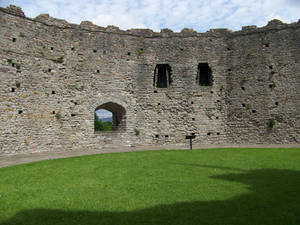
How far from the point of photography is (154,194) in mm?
5242

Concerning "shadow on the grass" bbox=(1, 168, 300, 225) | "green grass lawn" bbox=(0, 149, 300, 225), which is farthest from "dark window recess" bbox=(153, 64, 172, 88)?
"shadow on the grass" bbox=(1, 168, 300, 225)

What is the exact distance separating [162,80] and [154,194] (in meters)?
12.2

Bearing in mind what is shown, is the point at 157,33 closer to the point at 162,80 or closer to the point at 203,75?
the point at 162,80

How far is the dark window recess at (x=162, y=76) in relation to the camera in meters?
16.0

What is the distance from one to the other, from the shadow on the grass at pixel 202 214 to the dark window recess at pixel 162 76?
37.9 feet

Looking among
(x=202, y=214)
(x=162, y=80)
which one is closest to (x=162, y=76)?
(x=162, y=80)

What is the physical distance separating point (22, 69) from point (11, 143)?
135 inches

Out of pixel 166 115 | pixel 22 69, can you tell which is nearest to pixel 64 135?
pixel 22 69

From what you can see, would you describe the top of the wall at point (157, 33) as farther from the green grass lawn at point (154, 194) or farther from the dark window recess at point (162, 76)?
the green grass lawn at point (154, 194)

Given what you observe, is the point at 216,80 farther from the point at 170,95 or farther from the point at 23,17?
the point at 23,17

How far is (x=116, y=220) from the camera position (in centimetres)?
395

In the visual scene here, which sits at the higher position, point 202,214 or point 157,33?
point 157,33

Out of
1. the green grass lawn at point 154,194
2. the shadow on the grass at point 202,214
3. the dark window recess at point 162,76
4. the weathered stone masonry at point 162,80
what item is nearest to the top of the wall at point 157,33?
the weathered stone masonry at point 162,80

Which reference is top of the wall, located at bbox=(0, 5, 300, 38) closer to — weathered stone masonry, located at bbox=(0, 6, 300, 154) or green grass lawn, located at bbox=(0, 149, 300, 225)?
weathered stone masonry, located at bbox=(0, 6, 300, 154)
